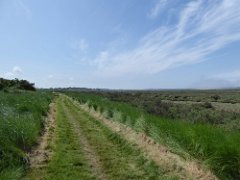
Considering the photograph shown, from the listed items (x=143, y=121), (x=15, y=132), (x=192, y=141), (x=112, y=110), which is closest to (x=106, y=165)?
(x=192, y=141)

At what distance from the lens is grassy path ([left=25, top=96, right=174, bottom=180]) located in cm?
1003

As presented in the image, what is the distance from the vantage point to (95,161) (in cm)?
1165

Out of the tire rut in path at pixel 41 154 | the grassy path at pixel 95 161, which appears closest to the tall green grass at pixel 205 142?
the grassy path at pixel 95 161

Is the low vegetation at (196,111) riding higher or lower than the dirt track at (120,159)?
higher

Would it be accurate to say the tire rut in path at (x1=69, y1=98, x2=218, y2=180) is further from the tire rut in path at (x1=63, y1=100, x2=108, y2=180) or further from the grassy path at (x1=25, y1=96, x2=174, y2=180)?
the tire rut in path at (x1=63, y1=100, x2=108, y2=180)

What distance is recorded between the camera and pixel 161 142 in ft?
43.9

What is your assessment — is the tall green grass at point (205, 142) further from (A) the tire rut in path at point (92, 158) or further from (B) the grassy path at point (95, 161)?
(A) the tire rut in path at point (92, 158)

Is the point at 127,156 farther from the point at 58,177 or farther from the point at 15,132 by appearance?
the point at 15,132

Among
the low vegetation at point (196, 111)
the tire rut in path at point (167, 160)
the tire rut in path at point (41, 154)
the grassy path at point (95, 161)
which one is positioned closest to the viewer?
the tire rut in path at point (167, 160)

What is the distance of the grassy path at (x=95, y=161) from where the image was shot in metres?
10.0

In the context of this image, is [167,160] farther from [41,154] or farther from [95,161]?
[41,154]

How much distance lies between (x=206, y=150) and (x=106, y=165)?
2.99 meters

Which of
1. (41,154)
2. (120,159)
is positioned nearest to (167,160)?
(120,159)

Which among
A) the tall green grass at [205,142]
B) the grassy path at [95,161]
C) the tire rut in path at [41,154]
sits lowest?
the grassy path at [95,161]
